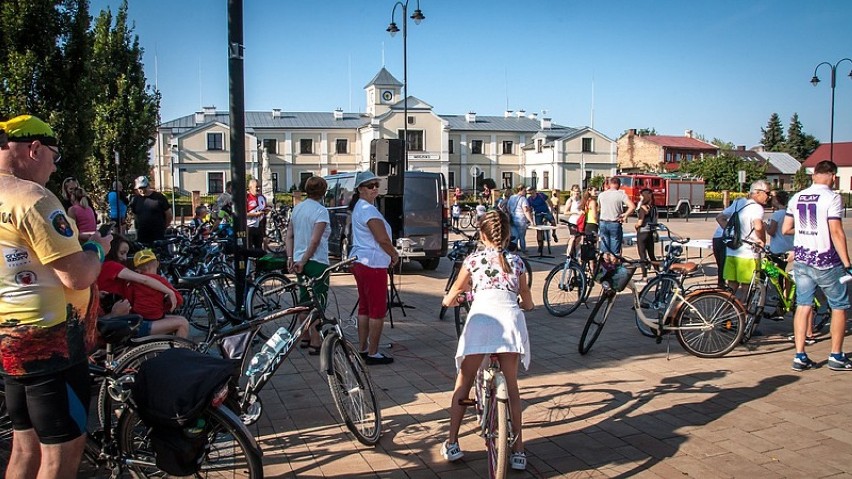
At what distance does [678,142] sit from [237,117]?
295 ft

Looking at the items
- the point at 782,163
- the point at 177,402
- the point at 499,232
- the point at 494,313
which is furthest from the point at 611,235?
the point at 782,163

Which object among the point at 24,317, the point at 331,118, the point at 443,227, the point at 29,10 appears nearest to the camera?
the point at 24,317

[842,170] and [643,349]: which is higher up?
[842,170]

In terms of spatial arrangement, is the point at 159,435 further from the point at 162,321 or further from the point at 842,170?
the point at 842,170

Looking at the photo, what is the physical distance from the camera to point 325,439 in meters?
4.72

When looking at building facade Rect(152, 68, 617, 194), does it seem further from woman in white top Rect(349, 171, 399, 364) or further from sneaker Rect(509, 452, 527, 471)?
sneaker Rect(509, 452, 527, 471)

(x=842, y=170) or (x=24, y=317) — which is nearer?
(x=24, y=317)

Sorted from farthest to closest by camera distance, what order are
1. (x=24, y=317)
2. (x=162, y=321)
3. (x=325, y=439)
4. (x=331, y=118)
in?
1. (x=331, y=118)
2. (x=162, y=321)
3. (x=325, y=439)
4. (x=24, y=317)

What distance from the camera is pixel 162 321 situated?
18.0 feet

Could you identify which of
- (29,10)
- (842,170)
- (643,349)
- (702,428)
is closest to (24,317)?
(702,428)

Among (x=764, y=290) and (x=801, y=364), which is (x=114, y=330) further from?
(x=764, y=290)

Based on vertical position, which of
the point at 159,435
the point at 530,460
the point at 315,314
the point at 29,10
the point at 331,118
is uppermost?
the point at 331,118

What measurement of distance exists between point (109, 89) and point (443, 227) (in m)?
13.2

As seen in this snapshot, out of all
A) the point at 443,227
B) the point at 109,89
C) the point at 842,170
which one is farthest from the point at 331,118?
the point at 842,170
